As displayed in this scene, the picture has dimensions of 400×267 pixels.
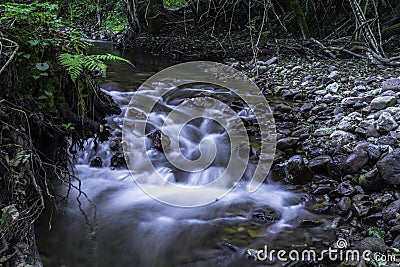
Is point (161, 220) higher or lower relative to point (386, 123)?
lower

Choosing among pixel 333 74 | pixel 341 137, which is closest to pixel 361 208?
pixel 341 137

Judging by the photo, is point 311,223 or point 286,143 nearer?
point 311,223

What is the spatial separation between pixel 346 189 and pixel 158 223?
5.65 feet

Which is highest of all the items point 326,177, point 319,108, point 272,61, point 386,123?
point 272,61

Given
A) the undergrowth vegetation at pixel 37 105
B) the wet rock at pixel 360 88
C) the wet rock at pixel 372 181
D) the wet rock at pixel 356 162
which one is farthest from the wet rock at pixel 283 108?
the undergrowth vegetation at pixel 37 105

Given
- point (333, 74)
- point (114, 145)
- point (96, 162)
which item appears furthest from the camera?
point (333, 74)

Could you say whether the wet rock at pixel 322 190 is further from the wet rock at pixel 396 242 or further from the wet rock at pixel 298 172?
the wet rock at pixel 396 242

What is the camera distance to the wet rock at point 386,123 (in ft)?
12.0

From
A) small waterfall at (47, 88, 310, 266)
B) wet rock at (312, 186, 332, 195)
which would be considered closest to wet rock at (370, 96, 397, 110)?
wet rock at (312, 186, 332, 195)

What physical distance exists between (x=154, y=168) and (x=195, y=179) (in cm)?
47

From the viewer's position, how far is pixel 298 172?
3.65 m

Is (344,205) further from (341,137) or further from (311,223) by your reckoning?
(341,137)

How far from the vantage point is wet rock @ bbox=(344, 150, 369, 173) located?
342 cm

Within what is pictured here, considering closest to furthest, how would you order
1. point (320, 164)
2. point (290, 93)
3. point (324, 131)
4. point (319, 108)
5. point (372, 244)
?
point (372, 244) → point (320, 164) → point (324, 131) → point (319, 108) → point (290, 93)
